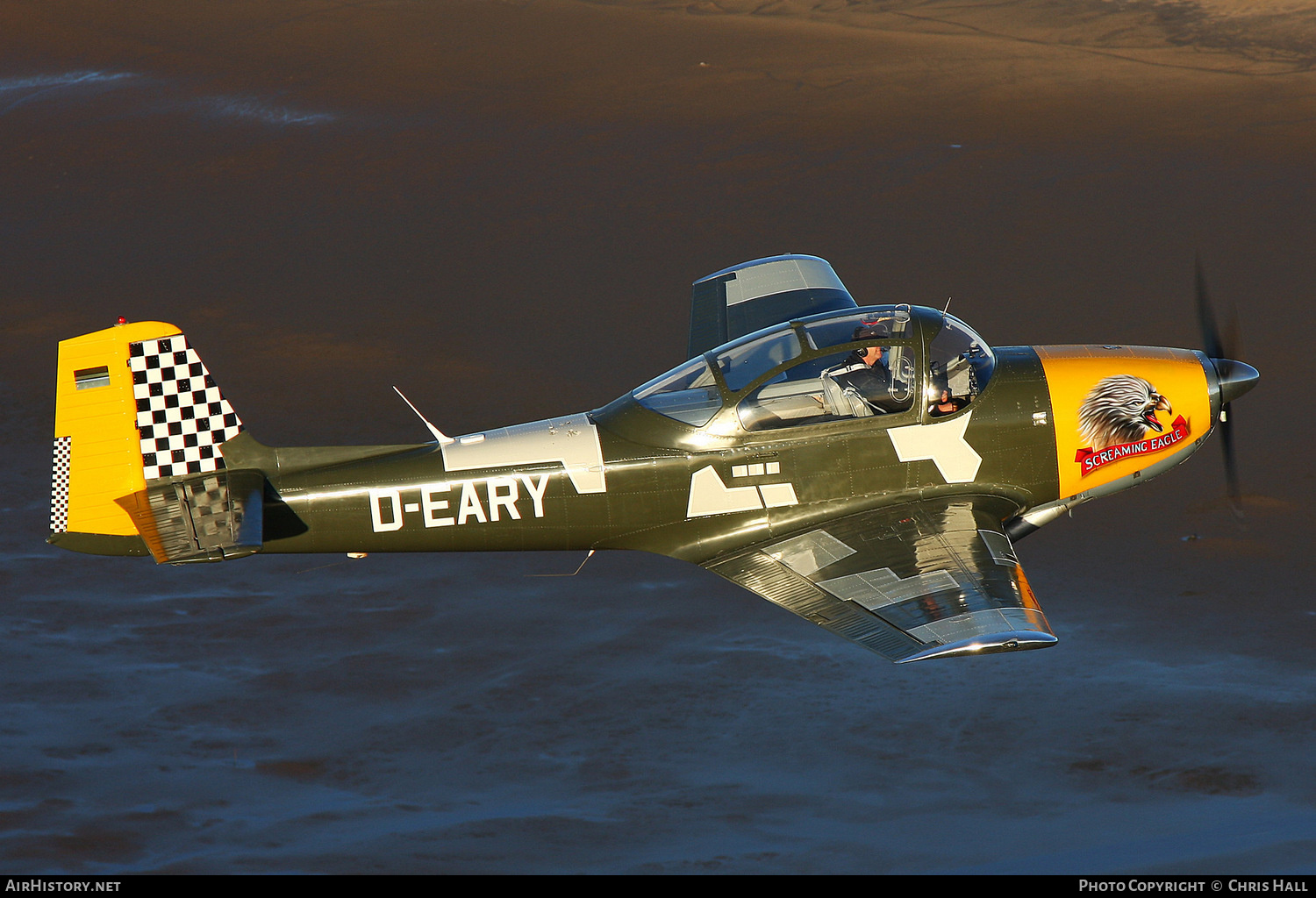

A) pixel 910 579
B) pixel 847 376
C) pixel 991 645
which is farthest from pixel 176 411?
pixel 991 645

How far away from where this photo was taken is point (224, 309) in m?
21.7

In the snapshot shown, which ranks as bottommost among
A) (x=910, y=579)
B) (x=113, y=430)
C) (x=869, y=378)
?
(x=910, y=579)

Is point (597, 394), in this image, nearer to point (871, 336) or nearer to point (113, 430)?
point (871, 336)

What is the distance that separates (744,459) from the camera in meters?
12.9

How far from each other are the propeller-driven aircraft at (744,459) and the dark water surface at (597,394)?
4.07 feet

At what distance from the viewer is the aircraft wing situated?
10.8m

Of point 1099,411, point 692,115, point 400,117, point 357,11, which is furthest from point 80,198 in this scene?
point 1099,411

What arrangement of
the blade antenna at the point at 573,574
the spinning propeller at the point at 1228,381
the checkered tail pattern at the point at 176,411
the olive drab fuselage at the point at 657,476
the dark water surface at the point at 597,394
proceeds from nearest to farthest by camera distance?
the dark water surface at the point at 597,394 < the checkered tail pattern at the point at 176,411 < the olive drab fuselage at the point at 657,476 < the spinning propeller at the point at 1228,381 < the blade antenna at the point at 573,574

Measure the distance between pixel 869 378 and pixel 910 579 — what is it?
206cm

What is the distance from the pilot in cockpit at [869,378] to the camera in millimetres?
12891

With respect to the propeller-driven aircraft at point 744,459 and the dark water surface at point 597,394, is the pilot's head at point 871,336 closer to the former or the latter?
the propeller-driven aircraft at point 744,459

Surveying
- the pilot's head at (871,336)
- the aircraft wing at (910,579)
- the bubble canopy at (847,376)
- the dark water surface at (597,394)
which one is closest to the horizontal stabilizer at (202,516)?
the dark water surface at (597,394)

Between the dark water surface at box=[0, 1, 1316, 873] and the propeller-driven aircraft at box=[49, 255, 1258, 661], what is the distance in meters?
1.24

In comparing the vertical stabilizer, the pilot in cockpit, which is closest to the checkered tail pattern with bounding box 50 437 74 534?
→ the vertical stabilizer
